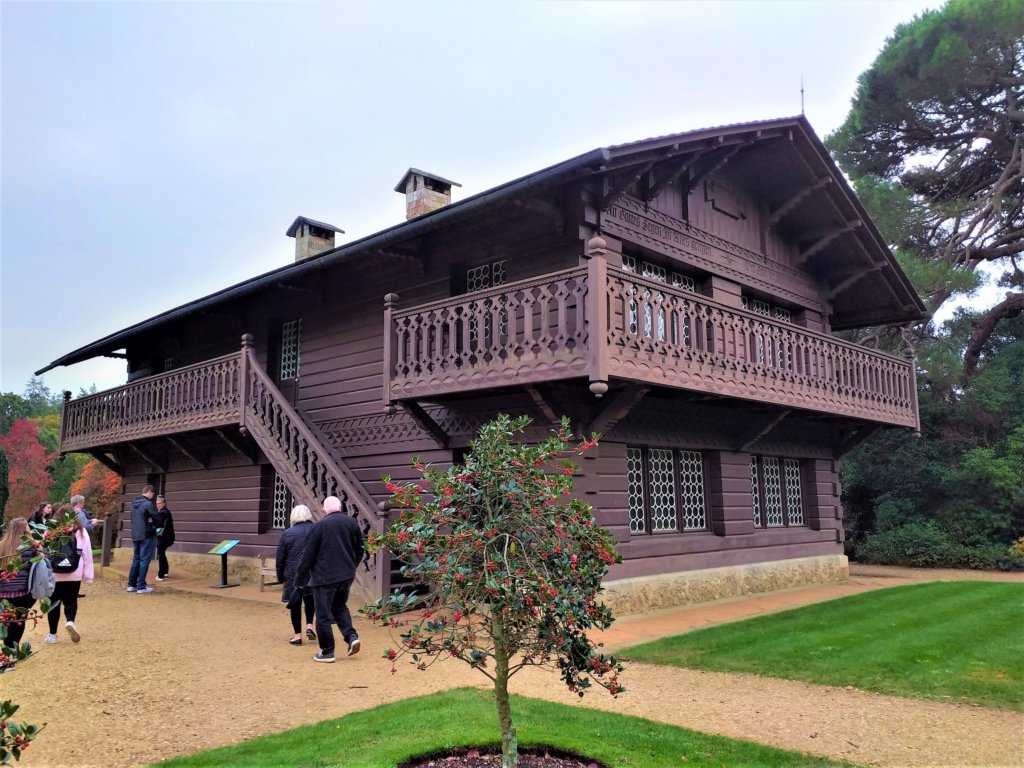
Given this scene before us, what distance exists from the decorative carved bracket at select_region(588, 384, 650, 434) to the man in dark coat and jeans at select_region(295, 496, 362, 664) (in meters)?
3.90

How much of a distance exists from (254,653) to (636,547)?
19.4ft

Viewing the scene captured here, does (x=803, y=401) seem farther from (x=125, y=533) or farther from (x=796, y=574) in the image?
(x=125, y=533)

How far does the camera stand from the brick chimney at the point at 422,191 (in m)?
17.0

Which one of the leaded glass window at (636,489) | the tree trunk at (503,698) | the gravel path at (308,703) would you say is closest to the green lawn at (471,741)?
the gravel path at (308,703)

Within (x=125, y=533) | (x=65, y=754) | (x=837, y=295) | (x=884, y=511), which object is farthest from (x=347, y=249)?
(x=884, y=511)

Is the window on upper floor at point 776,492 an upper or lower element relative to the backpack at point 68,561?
upper

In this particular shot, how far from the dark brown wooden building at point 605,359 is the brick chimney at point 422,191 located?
5cm

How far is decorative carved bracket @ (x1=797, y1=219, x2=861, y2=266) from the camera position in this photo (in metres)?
15.6

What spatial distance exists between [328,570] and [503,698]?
431 cm

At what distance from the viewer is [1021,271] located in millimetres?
25219

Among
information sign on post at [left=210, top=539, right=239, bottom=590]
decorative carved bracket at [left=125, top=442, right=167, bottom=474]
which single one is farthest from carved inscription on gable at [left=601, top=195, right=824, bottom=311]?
decorative carved bracket at [left=125, top=442, right=167, bottom=474]

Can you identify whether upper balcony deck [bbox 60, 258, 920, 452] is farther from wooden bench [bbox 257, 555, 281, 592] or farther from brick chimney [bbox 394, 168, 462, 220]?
brick chimney [bbox 394, 168, 462, 220]

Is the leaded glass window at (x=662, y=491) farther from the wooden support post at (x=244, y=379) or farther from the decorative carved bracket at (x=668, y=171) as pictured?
the wooden support post at (x=244, y=379)

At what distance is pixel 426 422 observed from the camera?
12.1 meters
